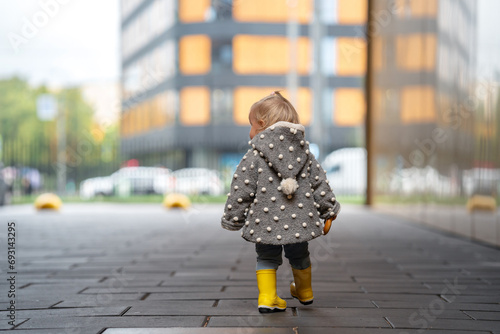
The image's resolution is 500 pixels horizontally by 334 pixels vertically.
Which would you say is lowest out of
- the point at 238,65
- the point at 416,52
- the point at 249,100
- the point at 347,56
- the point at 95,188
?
the point at 95,188

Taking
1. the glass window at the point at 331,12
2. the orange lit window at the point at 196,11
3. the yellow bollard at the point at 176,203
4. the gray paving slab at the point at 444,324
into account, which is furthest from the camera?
the orange lit window at the point at 196,11

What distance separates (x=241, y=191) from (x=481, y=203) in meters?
4.74

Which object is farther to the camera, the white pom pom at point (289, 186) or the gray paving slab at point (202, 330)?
the white pom pom at point (289, 186)

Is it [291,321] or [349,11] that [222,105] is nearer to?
[349,11]

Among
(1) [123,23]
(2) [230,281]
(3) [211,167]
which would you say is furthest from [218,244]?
(1) [123,23]

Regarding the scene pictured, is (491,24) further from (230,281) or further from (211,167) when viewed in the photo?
(211,167)

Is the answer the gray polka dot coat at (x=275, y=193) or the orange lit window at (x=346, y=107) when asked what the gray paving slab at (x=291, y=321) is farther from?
the orange lit window at (x=346, y=107)

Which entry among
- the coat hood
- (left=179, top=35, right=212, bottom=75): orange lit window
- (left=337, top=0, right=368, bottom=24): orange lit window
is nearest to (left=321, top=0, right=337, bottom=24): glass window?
(left=337, top=0, right=368, bottom=24): orange lit window

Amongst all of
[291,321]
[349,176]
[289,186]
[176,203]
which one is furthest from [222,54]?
[291,321]

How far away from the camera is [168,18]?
36312 millimetres

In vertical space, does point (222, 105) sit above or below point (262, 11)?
below

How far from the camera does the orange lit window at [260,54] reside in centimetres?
3612

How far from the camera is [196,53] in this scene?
3628cm

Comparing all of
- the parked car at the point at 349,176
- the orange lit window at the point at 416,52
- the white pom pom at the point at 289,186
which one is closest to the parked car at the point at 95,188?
the parked car at the point at 349,176
